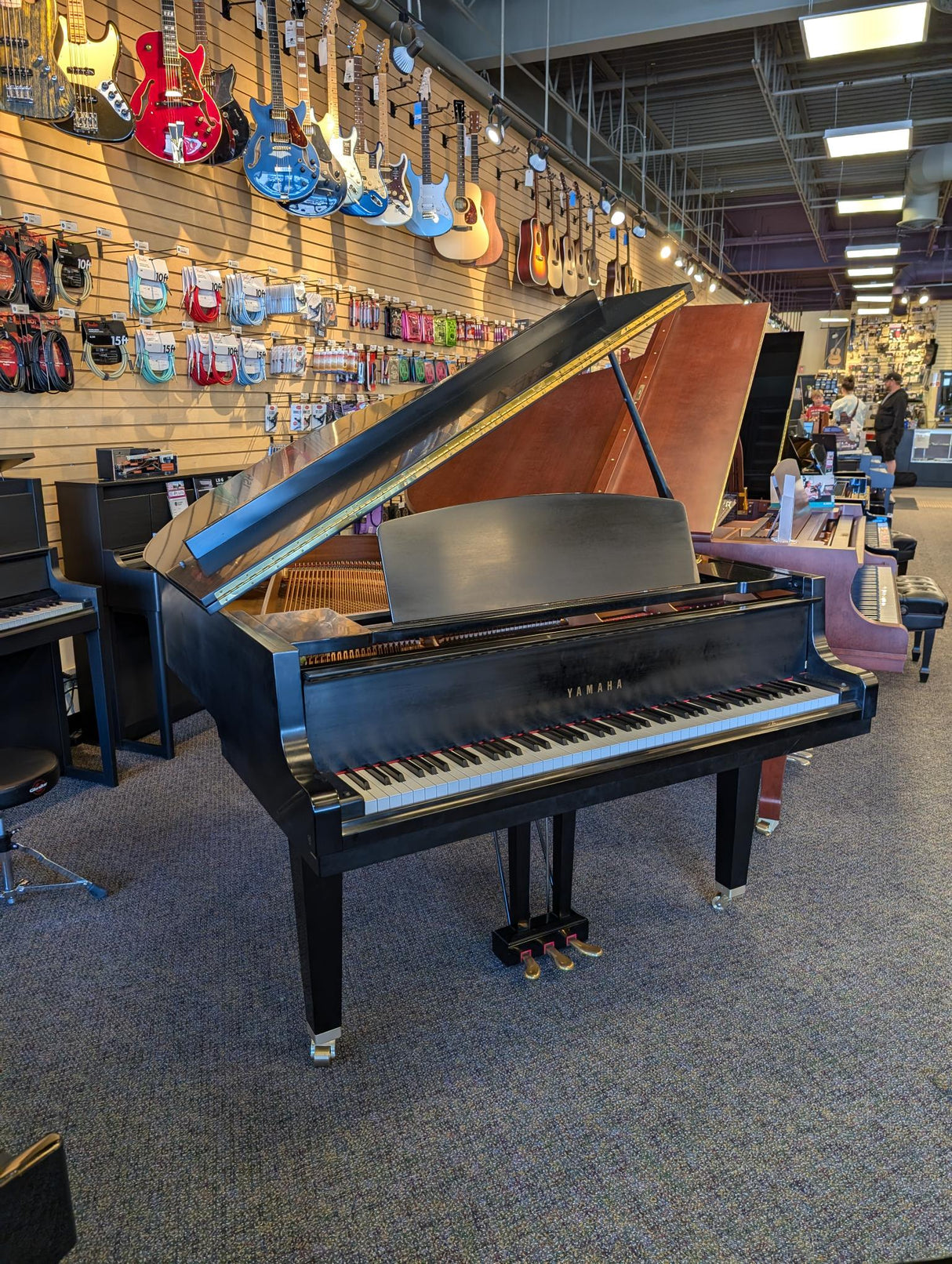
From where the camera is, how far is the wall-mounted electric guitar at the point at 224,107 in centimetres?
383

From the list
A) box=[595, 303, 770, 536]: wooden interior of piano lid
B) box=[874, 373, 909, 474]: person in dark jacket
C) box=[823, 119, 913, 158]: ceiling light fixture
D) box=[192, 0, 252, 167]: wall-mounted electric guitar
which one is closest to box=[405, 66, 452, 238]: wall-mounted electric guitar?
box=[192, 0, 252, 167]: wall-mounted electric guitar

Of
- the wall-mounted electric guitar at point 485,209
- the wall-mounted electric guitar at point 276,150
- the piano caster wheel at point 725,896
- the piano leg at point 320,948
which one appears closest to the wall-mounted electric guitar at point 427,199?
the wall-mounted electric guitar at point 485,209

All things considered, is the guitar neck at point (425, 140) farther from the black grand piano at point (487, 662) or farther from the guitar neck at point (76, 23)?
the black grand piano at point (487, 662)

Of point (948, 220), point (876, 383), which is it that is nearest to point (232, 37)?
point (948, 220)

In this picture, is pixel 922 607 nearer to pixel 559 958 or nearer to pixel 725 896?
pixel 725 896

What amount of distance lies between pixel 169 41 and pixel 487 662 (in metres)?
3.31

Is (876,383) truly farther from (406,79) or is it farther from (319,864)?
(319,864)

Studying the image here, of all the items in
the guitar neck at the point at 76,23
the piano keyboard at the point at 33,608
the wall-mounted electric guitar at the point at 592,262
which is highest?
the wall-mounted electric guitar at the point at 592,262

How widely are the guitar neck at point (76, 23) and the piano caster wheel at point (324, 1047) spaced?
3559 mm

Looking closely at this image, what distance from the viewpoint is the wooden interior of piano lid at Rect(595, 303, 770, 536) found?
3.25 meters

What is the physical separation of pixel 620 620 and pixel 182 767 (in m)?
2.35

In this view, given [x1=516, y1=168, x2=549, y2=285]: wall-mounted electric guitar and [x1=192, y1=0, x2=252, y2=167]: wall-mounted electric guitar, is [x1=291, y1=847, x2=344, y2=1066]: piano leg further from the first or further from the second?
[x1=516, y1=168, x2=549, y2=285]: wall-mounted electric guitar

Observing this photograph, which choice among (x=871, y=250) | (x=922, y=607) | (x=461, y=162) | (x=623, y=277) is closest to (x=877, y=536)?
(x=922, y=607)

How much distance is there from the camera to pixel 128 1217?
156cm
